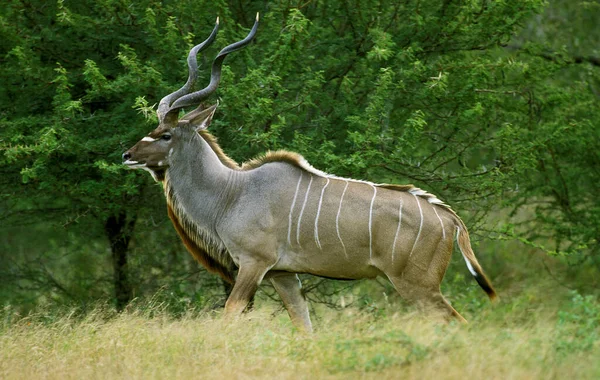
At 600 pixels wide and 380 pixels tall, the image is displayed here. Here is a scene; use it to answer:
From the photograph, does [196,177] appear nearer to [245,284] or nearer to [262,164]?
[262,164]

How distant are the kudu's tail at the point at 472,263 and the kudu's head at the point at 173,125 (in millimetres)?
1870

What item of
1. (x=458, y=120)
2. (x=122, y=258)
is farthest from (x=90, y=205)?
(x=458, y=120)

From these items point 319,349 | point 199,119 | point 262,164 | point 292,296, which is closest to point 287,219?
point 262,164

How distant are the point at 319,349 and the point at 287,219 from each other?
1623mm

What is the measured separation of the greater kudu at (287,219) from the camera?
607cm

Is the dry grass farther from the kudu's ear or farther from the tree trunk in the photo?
the tree trunk

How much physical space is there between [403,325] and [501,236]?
9.91 feet

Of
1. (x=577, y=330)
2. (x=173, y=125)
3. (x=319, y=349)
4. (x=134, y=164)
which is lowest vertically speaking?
(x=319, y=349)

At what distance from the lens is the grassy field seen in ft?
14.5

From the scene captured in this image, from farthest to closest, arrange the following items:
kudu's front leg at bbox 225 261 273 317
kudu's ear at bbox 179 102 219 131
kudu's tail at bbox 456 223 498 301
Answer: kudu's ear at bbox 179 102 219 131 < kudu's front leg at bbox 225 261 273 317 < kudu's tail at bbox 456 223 498 301

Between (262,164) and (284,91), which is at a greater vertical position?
(284,91)

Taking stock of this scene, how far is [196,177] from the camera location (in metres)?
6.73

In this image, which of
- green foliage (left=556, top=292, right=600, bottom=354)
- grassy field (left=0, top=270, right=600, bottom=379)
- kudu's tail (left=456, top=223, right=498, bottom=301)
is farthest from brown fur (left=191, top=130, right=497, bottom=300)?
green foliage (left=556, top=292, right=600, bottom=354)

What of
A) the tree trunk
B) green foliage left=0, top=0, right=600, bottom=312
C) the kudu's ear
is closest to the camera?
the kudu's ear
